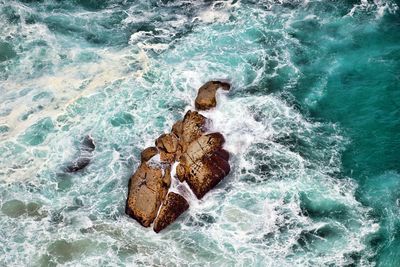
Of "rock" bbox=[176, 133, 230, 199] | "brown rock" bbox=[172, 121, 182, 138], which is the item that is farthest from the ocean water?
"brown rock" bbox=[172, 121, 182, 138]

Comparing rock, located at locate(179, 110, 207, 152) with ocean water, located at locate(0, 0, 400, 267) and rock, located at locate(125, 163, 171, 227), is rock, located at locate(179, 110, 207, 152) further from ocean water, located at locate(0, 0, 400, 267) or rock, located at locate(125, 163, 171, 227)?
rock, located at locate(125, 163, 171, 227)

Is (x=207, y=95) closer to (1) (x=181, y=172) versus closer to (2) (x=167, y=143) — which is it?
(2) (x=167, y=143)

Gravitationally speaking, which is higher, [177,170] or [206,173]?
[206,173]

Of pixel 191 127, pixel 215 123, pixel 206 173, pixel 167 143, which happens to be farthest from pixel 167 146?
pixel 215 123

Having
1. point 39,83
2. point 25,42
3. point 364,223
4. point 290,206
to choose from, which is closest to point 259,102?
point 290,206

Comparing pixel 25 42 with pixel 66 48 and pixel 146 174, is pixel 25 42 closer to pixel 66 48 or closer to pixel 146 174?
pixel 66 48

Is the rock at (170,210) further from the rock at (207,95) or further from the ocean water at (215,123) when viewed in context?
the rock at (207,95)
